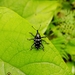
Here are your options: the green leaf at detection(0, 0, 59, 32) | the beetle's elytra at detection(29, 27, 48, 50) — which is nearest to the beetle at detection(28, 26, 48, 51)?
the beetle's elytra at detection(29, 27, 48, 50)

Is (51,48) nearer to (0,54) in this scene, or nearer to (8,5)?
(0,54)

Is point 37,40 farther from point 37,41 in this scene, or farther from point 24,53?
point 24,53

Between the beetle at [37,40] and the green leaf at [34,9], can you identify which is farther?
the green leaf at [34,9]

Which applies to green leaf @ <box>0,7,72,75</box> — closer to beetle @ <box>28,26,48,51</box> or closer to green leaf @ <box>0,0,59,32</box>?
beetle @ <box>28,26,48,51</box>

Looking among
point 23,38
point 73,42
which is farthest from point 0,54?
point 73,42

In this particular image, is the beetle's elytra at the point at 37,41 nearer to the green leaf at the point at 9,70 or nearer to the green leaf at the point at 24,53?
the green leaf at the point at 24,53

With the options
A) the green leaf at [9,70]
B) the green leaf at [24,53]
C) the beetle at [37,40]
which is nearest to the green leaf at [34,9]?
the beetle at [37,40]
